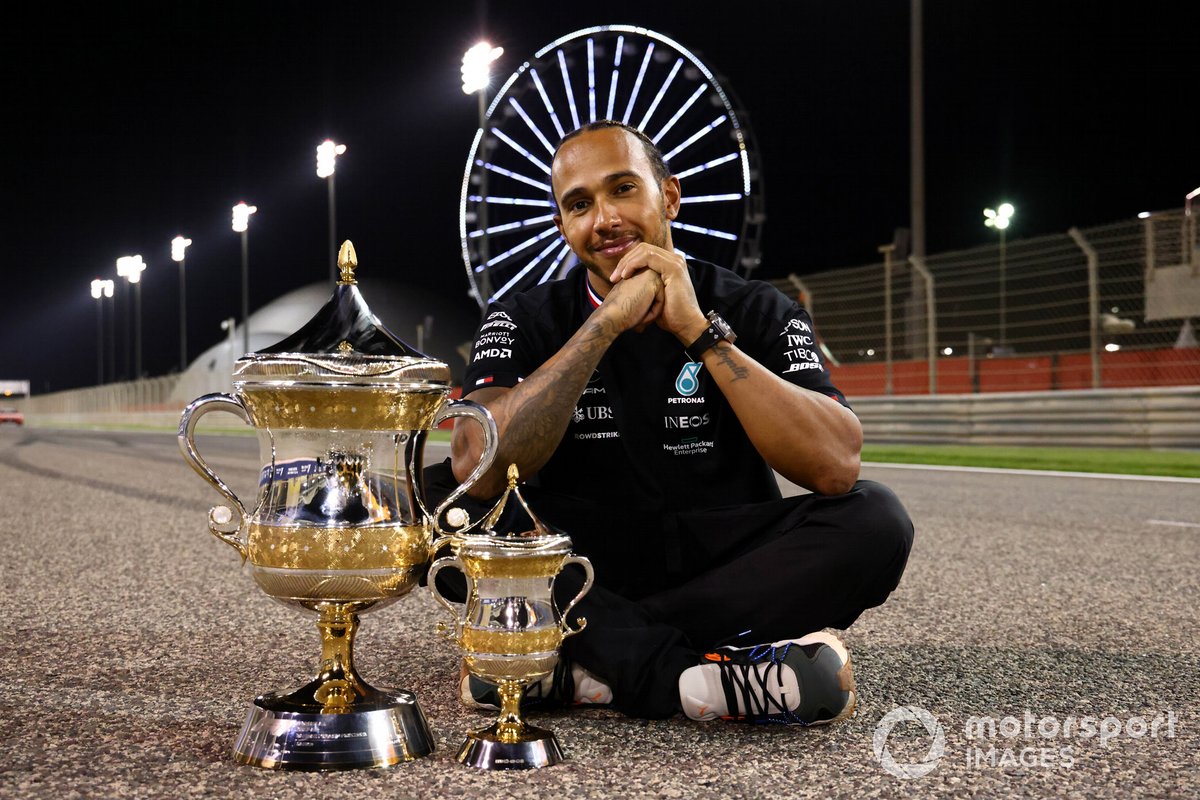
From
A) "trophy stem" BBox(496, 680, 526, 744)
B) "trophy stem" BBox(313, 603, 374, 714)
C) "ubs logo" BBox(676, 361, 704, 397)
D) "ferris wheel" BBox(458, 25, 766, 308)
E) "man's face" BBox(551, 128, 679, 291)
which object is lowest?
"trophy stem" BBox(496, 680, 526, 744)

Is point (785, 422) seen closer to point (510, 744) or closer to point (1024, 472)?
point (510, 744)

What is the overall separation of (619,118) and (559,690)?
17.5m

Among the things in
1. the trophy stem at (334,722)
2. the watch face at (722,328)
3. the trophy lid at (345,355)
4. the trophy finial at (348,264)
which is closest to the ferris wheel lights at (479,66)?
the watch face at (722,328)

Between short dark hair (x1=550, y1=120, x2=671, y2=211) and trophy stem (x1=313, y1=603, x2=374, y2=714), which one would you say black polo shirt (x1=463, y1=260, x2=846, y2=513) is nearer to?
short dark hair (x1=550, y1=120, x2=671, y2=211)

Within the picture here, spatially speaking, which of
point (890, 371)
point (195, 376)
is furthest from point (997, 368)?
point (195, 376)

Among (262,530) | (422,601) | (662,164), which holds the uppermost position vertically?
(662,164)

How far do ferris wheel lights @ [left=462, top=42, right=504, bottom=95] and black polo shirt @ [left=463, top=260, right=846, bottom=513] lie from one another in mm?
19919

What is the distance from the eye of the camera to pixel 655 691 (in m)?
2.34

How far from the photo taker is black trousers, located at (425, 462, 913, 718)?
2.37m

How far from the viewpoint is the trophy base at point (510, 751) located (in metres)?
2.03

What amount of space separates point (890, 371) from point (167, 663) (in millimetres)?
12792

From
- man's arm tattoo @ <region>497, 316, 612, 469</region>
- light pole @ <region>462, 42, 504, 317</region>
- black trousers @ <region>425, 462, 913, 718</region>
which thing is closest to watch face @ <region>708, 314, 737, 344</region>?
man's arm tattoo @ <region>497, 316, 612, 469</region>

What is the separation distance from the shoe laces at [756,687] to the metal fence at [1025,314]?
1056 centimetres

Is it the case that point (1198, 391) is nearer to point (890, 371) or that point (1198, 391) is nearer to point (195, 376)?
point (890, 371)
